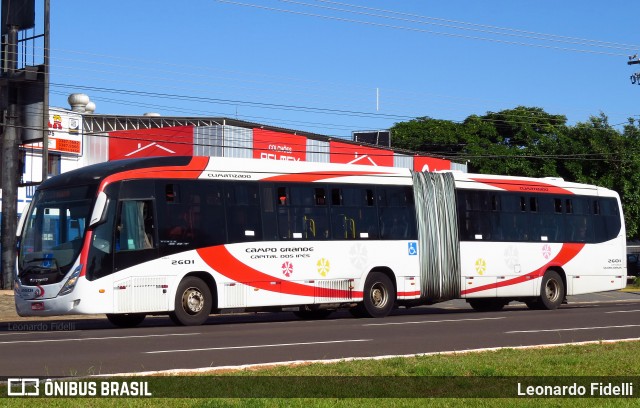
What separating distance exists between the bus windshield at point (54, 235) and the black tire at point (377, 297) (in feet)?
24.2

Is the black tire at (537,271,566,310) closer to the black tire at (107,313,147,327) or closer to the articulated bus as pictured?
the articulated bus

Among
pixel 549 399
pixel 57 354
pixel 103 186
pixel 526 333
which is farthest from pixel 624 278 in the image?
pixel 549 399

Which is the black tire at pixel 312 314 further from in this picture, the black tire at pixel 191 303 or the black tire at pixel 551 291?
the black tire at pixel 551 291

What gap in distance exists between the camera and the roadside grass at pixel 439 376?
9086mm

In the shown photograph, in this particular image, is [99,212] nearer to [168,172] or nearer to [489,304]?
[168,172]

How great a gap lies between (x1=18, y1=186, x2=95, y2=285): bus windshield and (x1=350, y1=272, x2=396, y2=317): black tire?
24.2 ft

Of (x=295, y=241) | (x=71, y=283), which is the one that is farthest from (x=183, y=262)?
(x=295, y=241)

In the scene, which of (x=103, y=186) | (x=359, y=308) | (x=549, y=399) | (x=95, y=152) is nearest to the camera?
(x=549, y=399)

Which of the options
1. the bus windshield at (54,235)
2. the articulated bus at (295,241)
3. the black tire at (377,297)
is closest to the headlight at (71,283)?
the articulated bus at (295,241)

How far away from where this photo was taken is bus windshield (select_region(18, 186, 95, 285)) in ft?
67.8

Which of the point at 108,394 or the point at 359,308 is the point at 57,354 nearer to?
the point at 108,394

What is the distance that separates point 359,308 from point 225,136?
27951 mm

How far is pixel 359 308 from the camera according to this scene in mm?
25547

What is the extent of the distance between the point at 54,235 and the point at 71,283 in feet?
3.76
